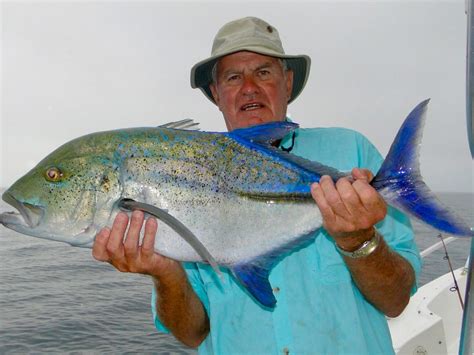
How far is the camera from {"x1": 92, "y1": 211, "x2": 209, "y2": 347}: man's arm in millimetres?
2182

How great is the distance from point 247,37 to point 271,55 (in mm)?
227

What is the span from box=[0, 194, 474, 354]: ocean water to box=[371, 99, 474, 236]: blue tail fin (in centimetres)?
917

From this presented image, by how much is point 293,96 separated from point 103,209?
7.27 ft

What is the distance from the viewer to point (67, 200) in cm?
213

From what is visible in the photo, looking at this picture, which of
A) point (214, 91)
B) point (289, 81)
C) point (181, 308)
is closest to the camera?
point (181, 308)

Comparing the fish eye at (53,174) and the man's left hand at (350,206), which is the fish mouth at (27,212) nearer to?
the fish eye at (53,174)

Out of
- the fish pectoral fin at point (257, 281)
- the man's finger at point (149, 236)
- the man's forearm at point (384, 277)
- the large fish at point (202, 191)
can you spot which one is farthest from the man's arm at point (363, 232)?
the man's finger at point (149, 236)

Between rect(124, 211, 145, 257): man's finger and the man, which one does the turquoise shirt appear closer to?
the man

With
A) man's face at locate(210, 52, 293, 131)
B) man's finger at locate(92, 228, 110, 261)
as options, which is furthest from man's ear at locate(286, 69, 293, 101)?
man's finger at locate(92, 228, 110, 261)

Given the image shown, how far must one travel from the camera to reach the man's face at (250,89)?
3.01 metres

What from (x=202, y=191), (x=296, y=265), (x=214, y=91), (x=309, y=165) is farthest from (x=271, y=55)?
(x=296, y=265)

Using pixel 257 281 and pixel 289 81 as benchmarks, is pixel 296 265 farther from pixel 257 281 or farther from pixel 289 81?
pixel 289 81

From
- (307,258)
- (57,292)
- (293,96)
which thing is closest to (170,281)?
(307,258)

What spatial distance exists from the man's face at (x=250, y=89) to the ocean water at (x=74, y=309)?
27.9 feet
